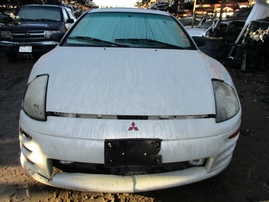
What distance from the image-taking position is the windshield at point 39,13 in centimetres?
706

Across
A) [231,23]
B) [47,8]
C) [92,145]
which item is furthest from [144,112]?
[231,23]

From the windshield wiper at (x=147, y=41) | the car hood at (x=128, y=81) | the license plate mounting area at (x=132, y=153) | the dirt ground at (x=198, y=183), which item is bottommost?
the dirt ground at (x=198, y=183)

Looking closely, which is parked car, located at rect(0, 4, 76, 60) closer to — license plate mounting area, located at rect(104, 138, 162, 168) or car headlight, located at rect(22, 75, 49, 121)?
car headlight, located at rect(22, 75, 49, 121)

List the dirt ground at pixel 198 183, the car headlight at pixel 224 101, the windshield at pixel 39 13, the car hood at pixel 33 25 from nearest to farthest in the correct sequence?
the car headlight at pixel 224 101
the dirt ground at pixel 198 183
the car hood at pixel 33 25
the windshield at pixel 39 13

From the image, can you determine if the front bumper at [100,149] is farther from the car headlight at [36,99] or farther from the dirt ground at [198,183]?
Answer: the dirt ground at [198,183]

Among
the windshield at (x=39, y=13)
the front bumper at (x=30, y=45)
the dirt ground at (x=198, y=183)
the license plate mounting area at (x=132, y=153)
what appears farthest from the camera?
the windshield at (x=39, y=13)

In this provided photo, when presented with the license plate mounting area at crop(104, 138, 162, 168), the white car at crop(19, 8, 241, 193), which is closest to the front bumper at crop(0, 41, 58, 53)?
the white car at crop(19, 8, 241, 193)

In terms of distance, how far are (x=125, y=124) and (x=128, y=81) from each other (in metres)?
0.44

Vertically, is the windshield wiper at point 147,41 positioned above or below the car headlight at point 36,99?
above

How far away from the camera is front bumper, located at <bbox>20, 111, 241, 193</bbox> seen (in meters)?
1.54

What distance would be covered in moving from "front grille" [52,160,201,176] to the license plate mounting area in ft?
0.26

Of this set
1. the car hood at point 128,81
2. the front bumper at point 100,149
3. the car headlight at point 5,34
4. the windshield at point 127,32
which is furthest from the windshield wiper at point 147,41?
the car headlight at point 5,34

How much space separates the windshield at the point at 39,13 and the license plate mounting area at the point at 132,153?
6.60 metres

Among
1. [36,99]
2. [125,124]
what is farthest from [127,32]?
[125,124]
